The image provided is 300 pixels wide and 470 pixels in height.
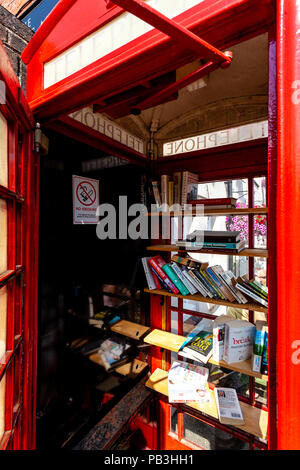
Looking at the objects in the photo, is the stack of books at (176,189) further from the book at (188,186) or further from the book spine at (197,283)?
the book spine at (197,283)

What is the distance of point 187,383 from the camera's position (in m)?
1.82

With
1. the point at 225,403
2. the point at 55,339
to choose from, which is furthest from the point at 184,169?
the point at 225,403

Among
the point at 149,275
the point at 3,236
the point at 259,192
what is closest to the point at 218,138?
the point at 259,192

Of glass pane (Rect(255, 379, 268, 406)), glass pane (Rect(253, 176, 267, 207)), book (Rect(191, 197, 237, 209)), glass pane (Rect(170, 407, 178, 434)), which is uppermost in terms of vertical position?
glass pane (Rect(253, 176, 267, 207))

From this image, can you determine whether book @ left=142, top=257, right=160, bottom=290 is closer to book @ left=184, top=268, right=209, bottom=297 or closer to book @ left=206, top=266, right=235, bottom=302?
book @ left=184, top=268, right=209, bottom=297

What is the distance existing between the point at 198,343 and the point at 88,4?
2.22 metres

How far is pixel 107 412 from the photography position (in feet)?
5.66

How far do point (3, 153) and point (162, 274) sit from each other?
1.48 meters

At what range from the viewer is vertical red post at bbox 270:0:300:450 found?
Result: 531 millimetres

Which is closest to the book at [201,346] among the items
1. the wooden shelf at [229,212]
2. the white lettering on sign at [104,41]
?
the wooden shelf at [229,212]

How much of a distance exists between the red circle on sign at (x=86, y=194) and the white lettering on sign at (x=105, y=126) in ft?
1.47

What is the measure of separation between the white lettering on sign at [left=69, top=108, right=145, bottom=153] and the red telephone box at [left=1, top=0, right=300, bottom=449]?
43 centimetres

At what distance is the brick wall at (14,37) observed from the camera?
1.15 metres

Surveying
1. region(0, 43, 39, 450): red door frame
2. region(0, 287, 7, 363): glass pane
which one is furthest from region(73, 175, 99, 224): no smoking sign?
region(0, 287, 7, 363): glass pane
